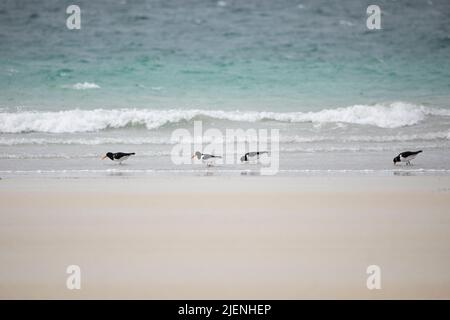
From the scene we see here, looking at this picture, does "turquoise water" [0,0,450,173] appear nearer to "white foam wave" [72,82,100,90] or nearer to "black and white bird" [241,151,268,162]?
"white foam wave" [72,82,100,90]

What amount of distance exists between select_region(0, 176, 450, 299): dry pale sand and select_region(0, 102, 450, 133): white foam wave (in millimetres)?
1904

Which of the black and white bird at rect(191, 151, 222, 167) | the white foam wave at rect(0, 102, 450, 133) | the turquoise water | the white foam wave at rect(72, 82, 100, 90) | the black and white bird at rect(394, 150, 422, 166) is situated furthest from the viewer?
the white foam wave at rect(72, 82, 100, 90)

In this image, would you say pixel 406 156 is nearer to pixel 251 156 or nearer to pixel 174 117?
pixel 251 156

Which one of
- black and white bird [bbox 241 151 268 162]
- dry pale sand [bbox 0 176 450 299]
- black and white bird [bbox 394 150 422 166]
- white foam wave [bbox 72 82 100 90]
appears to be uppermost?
white foam wave [bbox 72 82 100 90]

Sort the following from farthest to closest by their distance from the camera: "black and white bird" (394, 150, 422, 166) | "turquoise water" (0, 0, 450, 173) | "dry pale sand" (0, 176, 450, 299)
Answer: "turquoise water" (0, 0, 450, 173) < "black and white bird" (394, 150, 422, 166) < "dry pale sand" (0, 176, 450, 299)

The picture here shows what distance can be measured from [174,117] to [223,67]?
0.96 meters

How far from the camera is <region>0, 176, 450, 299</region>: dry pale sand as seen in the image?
1.89 m

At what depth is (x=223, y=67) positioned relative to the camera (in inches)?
237

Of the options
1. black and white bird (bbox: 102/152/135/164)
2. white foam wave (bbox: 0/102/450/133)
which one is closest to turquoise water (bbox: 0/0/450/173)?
white foam wave (bbox: 0/102/450/133)

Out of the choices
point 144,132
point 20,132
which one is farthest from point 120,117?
point 20,132

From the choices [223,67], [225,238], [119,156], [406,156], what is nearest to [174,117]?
[223,67]

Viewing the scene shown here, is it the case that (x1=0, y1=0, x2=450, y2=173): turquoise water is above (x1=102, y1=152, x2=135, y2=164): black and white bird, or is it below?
above

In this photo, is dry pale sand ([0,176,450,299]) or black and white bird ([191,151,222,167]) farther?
black and white bird ([191,151,222,167])
